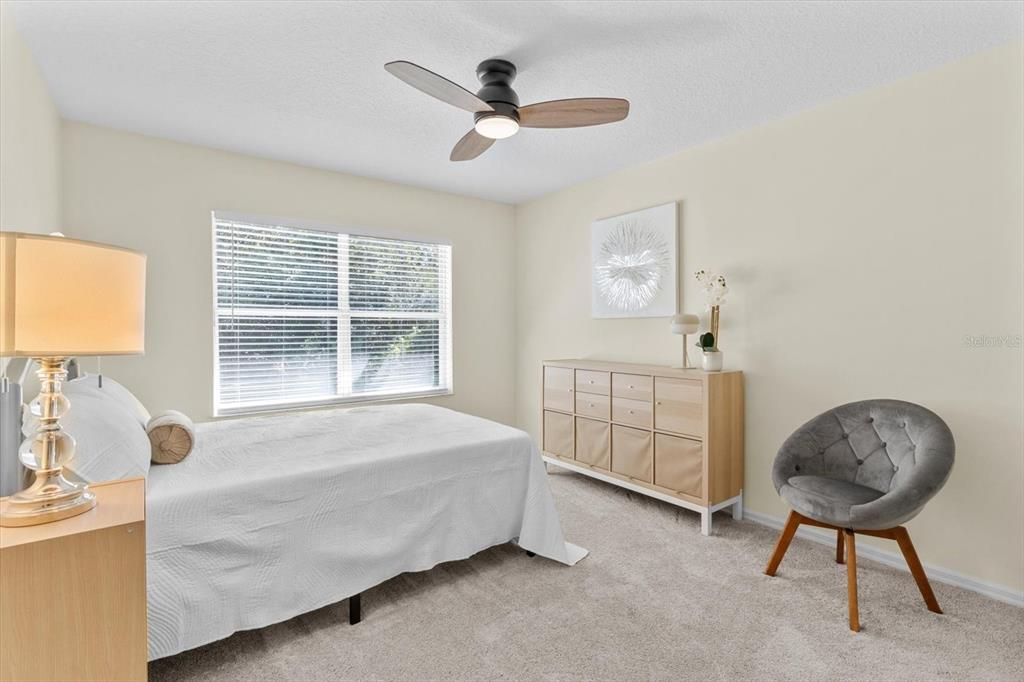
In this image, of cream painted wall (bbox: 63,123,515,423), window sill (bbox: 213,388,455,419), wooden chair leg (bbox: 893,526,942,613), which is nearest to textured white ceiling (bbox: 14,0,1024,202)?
cream painted wall (bbox: 63,123,515,423)

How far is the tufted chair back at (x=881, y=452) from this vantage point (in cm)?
194

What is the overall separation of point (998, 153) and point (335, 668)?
3.48 metres

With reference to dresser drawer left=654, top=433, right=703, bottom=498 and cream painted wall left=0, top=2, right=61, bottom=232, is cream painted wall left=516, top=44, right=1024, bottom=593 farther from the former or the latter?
cream painted wall left=0, top=2, right=61, bottom=232

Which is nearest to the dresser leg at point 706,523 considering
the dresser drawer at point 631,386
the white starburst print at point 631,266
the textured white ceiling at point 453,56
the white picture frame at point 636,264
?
the dresser drawer at point 631,386

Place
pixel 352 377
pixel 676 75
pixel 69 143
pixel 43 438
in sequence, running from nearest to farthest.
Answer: pixel 43 438
pixel 676 75
pixel 69 143
pixel 352 377

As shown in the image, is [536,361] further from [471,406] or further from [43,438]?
[43,438]

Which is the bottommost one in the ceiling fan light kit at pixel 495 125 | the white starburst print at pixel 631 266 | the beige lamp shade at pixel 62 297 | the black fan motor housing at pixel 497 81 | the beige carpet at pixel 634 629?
the beige carpet at pixel 634 629

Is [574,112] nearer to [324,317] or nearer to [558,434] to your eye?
[558,434]

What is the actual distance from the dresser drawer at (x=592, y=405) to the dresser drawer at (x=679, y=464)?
48cm

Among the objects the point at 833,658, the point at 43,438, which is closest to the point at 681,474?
the point at 833,658

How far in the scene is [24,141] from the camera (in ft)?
7.24

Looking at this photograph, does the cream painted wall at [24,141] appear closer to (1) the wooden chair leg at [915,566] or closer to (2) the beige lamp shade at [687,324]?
(2) the beige lamp shade at [687,324]

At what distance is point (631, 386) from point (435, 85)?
2228 millimetres

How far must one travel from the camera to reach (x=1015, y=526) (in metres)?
2.17
